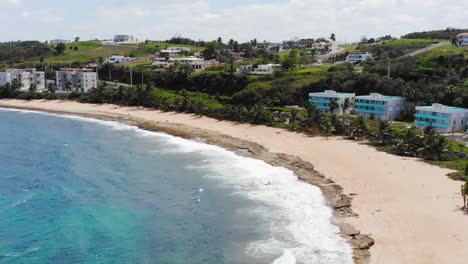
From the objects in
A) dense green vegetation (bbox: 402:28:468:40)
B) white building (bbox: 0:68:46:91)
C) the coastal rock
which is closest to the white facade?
dense green vegetation (bbox: 402:28:468:40)

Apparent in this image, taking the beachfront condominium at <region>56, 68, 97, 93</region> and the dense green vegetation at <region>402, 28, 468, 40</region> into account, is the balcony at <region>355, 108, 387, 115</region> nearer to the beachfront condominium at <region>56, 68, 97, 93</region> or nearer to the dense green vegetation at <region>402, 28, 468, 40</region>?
the beachfront condominium at <region>56, 68, 97, 93</region>

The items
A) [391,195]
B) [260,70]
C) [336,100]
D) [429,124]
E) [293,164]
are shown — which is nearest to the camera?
[391,195]

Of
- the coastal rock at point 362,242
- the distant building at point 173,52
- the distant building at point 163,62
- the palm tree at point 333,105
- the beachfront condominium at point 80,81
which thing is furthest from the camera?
the distant building at point 173,52

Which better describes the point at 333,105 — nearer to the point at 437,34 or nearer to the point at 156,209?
the point at 156,209

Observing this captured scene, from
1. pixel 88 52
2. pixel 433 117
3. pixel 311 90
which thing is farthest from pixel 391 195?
pixel 88 52

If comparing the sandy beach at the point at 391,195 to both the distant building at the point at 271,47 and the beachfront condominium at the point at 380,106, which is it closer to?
the beachfront condominium at the point at 380,106

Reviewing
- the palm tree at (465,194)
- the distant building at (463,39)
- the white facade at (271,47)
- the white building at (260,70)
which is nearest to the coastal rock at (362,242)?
the palm tree at (465,194)

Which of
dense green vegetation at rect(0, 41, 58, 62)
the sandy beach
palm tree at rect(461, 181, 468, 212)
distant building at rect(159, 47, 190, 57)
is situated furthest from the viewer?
dense green vegetation at rect(0, 41, 58, 62)
